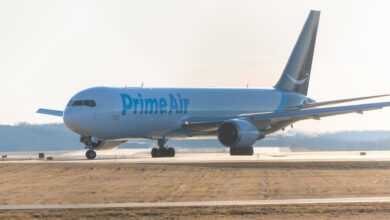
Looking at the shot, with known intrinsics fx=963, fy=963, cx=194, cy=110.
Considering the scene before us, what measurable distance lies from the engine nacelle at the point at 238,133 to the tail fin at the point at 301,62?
1050 cm

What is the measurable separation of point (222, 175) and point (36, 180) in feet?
27.6

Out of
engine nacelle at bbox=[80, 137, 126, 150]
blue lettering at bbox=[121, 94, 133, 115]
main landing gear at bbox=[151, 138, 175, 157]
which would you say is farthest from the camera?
main landing gear at bbox=[151, 138, 175, 157]

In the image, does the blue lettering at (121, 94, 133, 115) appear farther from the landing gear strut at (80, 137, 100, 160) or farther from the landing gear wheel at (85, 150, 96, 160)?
the landing gear wheel at (85, 150, 96, 160)

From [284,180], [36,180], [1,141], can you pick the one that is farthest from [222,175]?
Result: [1,141]

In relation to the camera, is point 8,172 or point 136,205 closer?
point 136,205

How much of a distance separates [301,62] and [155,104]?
15485 mm

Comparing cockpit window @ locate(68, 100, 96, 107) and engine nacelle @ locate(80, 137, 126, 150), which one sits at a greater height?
cockpit window @ locate(68, 100, 96, 107)

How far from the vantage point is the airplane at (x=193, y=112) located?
62250mm

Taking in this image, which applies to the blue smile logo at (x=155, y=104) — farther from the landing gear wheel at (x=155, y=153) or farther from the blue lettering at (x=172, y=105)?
the landing gear wheel at (x=155, y=153)

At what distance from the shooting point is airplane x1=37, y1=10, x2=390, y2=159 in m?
62.2

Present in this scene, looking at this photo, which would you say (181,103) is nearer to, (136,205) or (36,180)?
(36,180)

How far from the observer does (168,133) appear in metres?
66.7

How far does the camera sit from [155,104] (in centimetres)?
6500

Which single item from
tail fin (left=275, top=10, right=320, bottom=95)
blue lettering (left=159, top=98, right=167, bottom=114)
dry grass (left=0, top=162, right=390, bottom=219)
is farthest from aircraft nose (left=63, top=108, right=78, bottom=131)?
tail fin (left=275, top=10, right=320, bottom=95)
